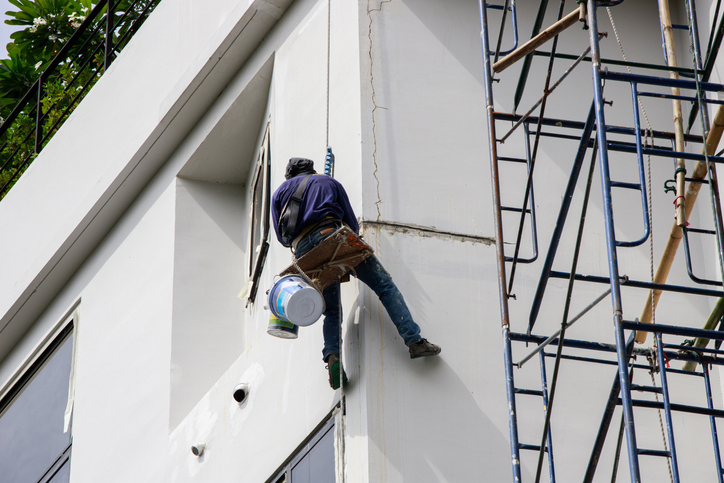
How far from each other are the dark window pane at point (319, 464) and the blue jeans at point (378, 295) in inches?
23.3

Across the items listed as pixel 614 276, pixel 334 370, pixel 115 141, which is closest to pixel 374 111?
pixel 334 370

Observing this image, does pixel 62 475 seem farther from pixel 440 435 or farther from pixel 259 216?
pixel 440 435

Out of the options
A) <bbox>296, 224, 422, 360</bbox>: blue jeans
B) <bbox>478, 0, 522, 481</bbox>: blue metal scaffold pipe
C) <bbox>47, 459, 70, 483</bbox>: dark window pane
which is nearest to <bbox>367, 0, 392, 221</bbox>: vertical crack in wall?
<bbox>296, 224, 422, 360</bbox>: blue jeans

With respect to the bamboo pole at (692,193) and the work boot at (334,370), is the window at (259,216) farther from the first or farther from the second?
the bamboo pole at (692,193)

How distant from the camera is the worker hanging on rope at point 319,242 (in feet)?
22.5

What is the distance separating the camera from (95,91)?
41.1 feet

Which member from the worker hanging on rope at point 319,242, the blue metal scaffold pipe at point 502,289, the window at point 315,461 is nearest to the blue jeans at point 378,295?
the worker hanging on rope at point 319,242

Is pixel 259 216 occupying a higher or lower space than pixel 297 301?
higher

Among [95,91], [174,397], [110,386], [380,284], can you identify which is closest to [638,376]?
[380,284]

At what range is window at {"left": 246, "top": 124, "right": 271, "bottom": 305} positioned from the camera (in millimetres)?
9438

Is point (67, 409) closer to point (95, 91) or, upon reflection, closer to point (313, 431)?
point (95, 91)

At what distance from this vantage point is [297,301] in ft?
21.9

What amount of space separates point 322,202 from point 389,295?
0.76 metres

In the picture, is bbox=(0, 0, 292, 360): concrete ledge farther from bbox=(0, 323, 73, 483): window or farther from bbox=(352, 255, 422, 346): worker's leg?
bbox=(352, 255, 422, 346): worker's leg
